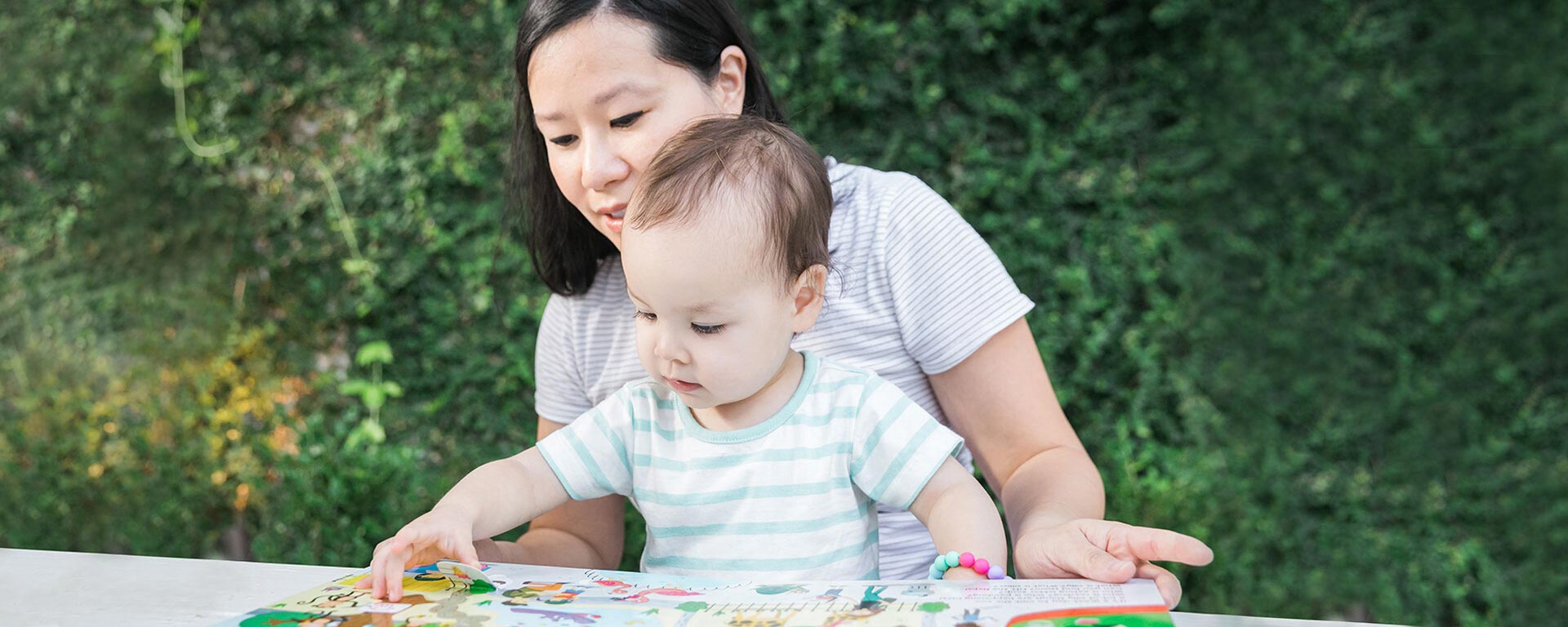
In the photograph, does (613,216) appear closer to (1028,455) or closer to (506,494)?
(506,494)

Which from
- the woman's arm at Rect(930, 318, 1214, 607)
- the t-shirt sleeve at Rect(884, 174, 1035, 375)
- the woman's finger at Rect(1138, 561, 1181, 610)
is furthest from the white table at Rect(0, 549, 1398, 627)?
the t-shirt sleeve at Rect(884, 174, 1035, 375)

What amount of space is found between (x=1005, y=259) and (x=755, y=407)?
2256 millimetres

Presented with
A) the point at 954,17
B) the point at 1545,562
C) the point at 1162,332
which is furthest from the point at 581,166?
the point at 1545,562

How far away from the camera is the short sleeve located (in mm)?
1829

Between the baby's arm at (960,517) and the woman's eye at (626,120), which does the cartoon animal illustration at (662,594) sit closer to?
the baby's arm at (960,517)

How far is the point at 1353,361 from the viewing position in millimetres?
Result: 3252

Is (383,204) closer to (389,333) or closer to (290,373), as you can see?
(389,333)

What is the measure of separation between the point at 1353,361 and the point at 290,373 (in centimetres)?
356

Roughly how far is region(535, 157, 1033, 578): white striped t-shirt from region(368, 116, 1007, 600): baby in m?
0.27

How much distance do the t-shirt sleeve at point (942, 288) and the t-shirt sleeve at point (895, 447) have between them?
33 cm

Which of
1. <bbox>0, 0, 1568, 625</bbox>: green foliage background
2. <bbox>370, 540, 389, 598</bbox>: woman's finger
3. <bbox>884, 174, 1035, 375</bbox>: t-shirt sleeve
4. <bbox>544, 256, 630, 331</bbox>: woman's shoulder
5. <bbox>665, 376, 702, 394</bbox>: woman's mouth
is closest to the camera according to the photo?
<bbox>370, 540, 389, 598</bbox>: woman's finger


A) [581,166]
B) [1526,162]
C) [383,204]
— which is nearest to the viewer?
[581,166]

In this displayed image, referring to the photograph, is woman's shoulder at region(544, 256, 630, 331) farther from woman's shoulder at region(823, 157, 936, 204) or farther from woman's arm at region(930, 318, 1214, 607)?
woman's arm at region(930, 318, 1214, 607)

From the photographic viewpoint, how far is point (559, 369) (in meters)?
1.84
